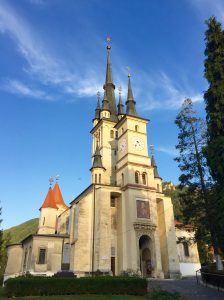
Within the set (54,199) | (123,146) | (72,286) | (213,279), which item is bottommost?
(72,286)

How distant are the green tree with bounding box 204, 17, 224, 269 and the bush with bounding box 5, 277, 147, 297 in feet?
23.7

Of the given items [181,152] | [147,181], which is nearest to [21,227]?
[147,181]

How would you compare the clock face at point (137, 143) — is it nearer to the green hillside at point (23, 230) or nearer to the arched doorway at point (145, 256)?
the arched doorway at point (145, 256)

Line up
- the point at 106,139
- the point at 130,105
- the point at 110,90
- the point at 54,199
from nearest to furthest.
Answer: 1. the point at 130,105
2. the point at 106,139
3. the point at 54,199
4. the point at 110,90

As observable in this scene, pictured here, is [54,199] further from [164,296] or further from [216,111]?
[216,111]

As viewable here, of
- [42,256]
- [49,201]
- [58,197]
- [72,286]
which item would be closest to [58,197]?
[58,197]

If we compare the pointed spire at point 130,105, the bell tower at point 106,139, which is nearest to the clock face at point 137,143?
the pointed spire at point 130,105

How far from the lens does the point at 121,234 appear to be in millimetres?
36656

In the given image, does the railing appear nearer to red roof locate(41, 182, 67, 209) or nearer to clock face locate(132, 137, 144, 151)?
clock face locate(132, 137, 144, 151)

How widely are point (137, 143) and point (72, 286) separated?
25838 mm

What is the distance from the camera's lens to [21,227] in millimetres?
153250

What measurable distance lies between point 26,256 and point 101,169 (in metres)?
16.2

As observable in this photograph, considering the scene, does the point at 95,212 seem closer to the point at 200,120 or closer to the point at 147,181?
the point at 147,181

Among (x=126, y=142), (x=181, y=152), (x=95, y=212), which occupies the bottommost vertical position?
(x=95, y=212)
